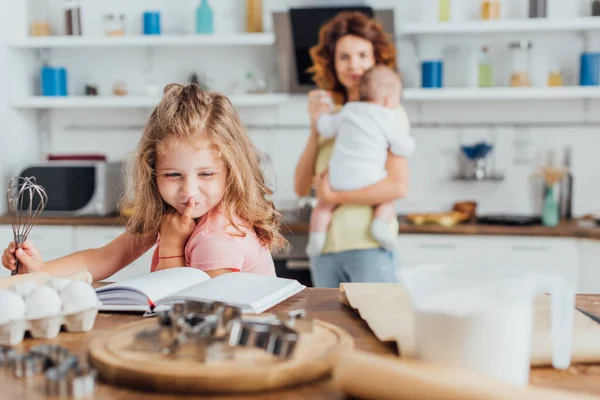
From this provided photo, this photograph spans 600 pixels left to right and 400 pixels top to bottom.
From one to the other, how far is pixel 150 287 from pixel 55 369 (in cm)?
37

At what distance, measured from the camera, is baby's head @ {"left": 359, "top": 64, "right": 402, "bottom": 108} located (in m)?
2.68

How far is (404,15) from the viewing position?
3.85 meters

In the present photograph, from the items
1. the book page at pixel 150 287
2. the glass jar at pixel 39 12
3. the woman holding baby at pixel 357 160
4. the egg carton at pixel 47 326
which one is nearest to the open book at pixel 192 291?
the book page at pixel 150 287

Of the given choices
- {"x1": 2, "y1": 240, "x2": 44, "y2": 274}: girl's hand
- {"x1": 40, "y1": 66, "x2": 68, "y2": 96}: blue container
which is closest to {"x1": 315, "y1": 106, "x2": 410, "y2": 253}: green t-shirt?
{"x1": 2, "y1": 240, "x2": 44, "y2": 274}: girl's hand

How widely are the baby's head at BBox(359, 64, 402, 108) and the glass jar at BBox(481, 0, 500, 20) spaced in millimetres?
1244

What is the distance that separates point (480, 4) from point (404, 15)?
418mm

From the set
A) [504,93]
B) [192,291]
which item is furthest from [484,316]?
[504,93]

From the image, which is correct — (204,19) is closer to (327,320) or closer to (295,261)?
(295,261)

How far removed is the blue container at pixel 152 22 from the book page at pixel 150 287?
9.36 feet

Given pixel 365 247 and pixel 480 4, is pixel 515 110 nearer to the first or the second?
pixel 480 4

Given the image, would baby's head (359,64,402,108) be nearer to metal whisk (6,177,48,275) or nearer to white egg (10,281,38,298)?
metal whisk (6,177,48,275)

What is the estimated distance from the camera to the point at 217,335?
87cm

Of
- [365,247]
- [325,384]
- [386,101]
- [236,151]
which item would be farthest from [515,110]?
[325,384]

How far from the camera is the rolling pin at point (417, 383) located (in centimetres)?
70
